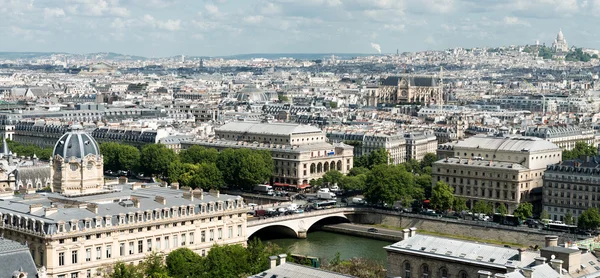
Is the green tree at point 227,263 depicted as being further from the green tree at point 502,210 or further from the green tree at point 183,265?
the green tree at point 502,210

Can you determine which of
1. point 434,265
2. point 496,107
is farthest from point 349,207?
point 496,107

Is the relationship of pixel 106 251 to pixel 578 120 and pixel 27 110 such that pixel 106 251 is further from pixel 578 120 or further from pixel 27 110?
pixel 578 120

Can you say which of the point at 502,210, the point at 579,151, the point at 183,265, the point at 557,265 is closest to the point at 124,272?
the point at 183,265

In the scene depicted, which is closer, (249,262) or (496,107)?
(249,262)

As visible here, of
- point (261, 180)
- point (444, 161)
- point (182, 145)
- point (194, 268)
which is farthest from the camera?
point (182, 145)

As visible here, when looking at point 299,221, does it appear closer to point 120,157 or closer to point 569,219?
point 569,219

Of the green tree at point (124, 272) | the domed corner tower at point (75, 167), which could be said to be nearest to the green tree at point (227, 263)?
the green tree at point (124, 272)
